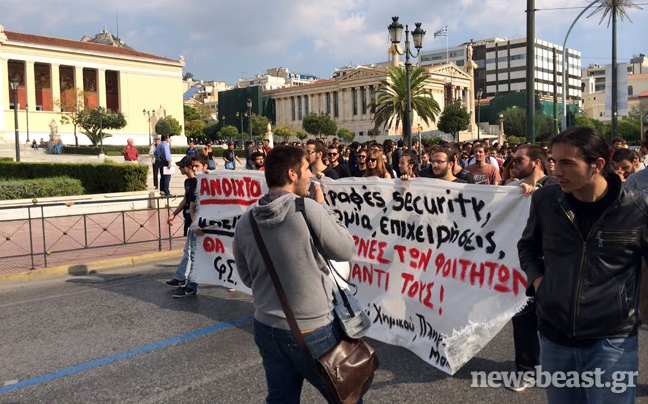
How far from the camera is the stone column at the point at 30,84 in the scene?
65.0 metres

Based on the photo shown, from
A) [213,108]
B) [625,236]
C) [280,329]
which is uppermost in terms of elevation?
[213,108]

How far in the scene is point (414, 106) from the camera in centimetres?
4747

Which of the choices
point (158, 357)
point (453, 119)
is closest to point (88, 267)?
point (158, 357)

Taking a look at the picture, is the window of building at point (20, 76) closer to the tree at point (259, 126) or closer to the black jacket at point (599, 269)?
the tree at point (259, 126)

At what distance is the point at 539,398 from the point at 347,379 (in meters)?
2.09

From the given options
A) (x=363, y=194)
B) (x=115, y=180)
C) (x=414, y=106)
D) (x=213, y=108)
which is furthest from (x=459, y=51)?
(x=363, y=194)

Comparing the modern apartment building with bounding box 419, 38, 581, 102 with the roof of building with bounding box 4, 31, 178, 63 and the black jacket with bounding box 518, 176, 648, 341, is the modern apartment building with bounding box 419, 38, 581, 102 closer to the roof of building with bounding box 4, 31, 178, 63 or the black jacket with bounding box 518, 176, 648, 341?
the roof of building with bounding box 4, 31, 178, 63

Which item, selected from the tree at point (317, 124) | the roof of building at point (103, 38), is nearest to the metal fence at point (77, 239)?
the tree at point (317, 124)

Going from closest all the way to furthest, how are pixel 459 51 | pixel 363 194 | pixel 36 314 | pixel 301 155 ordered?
pixel 301 155 → pixel 363 194 → pixel 36 314 → pixel 459 51

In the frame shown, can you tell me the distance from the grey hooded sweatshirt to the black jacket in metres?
0.90

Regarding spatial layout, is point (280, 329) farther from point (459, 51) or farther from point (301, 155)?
point (459, 51)

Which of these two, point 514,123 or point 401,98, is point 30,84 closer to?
point 401,98

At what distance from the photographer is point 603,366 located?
2.41 metres

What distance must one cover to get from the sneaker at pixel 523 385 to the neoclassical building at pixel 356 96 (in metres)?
91.5
